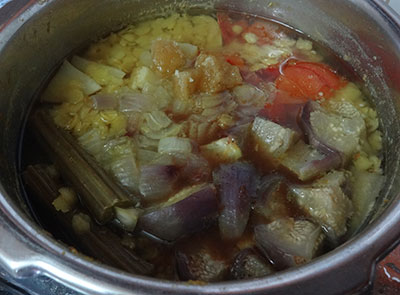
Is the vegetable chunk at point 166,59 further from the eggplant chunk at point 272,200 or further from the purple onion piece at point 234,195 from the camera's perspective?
the eggplant chunk at point 272,200

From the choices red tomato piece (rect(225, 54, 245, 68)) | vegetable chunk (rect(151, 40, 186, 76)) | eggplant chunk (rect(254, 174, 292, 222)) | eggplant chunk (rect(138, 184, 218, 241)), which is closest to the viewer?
eggplant chunk (rect(138, 184, 218, 241))

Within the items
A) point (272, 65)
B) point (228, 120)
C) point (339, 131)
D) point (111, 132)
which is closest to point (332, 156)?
point (339, 131)

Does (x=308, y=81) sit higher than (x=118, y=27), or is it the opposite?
(x=308, y=81)

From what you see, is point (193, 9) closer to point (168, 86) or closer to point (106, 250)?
point (168, 86)

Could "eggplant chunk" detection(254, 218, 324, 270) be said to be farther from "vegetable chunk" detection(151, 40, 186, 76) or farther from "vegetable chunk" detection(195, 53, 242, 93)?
"vegetable chunk" detection(151, 40, 186, 76)

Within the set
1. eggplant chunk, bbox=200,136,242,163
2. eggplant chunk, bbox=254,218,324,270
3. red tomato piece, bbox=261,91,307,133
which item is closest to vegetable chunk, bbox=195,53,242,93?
red tomato piece, bbox=261,91,307,133

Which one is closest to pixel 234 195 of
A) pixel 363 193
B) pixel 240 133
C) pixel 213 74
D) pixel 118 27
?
pixel 240 133

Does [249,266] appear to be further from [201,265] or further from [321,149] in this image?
[321,149]
